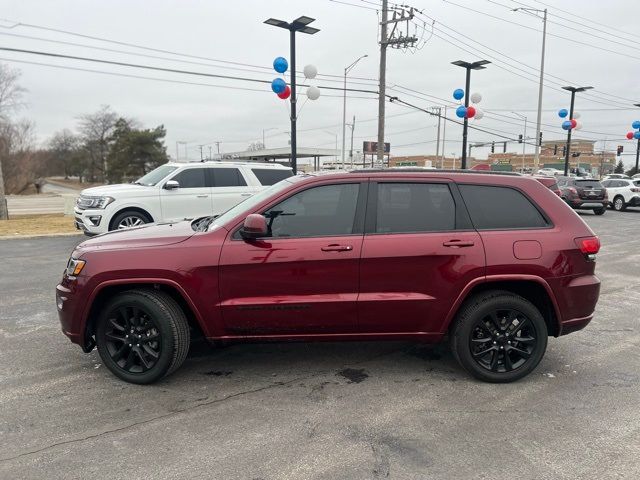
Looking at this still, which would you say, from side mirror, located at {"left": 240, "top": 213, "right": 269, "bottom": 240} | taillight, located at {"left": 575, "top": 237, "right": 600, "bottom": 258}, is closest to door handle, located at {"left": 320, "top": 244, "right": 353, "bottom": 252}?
side mirror, located at {"left": 240, "top": 213, "right": 269, "bottom": 240}

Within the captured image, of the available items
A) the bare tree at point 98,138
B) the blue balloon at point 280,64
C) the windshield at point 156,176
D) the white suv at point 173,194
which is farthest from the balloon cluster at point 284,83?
the bare tree at point 98,138

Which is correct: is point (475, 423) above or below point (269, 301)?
below

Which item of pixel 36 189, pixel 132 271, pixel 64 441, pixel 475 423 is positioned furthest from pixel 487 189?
pixel 36 189

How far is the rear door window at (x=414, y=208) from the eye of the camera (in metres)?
3.97

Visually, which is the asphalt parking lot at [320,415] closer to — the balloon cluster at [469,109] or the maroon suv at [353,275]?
the maroon suv at [353,275]

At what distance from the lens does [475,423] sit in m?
3.40

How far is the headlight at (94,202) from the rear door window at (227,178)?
89.2 inches

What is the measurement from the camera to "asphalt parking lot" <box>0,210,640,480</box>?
2.90m

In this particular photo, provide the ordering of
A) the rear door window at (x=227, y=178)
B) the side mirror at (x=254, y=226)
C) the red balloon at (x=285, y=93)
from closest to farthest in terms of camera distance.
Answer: the side mirror at (x=254, y=226) → the rear door window at (x=227, y=178) → the red balloon at (x=285, y=93)

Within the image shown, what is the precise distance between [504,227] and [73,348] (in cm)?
419

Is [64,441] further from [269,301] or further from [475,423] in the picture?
[475,423]

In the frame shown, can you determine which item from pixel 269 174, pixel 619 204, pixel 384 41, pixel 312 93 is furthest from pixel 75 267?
pixel 619 204

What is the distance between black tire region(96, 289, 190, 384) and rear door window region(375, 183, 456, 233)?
1811 mm

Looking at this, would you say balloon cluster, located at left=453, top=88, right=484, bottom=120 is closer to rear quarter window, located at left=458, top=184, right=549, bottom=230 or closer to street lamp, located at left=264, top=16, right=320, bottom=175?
street lamp, located at left=264, top=16, right=320, bottom=175
